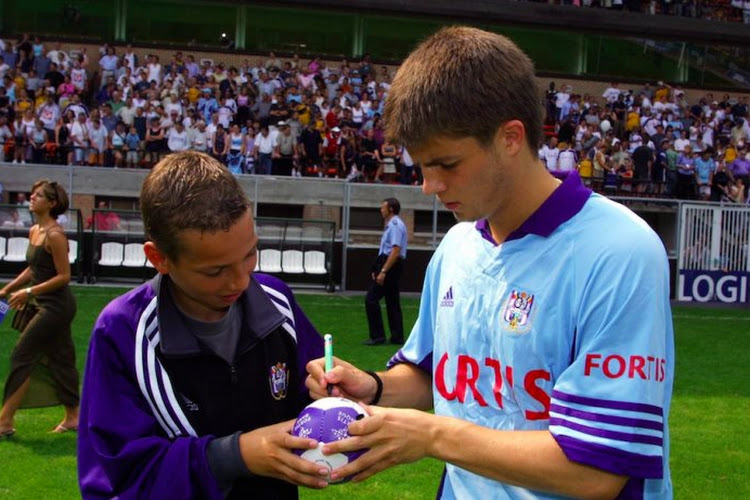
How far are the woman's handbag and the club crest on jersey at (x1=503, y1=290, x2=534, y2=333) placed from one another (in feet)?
21.7

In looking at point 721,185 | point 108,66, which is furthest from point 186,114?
point 721,185

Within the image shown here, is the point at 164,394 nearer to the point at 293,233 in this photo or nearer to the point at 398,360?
the point at 398,360

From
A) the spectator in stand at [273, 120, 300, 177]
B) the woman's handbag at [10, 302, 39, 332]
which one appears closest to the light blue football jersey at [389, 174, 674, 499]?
the woman's handbag at [10, 302, 39, 332]

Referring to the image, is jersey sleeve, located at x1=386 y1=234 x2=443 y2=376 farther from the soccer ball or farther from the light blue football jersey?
the soccer ball

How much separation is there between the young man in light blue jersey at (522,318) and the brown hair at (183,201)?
1.63ft

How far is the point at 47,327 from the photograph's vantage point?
26.2ft

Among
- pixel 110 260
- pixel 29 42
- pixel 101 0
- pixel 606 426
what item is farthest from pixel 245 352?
pixel 101 0

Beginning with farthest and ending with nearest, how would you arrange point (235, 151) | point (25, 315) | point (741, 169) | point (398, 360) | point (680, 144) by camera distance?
point (680, 144), point (741, 169), point (235, 151), point (25, 315), point (398, 360)

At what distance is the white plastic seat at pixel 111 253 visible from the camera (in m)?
20.1

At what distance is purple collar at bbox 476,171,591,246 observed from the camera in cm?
229

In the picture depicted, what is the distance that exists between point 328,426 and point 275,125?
25.6 metres

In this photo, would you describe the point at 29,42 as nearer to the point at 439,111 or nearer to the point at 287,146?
the point at 287,146

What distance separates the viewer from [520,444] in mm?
2119

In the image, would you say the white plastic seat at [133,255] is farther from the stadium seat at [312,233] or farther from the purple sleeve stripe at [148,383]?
the purple sleeve stripe at [148,383]
